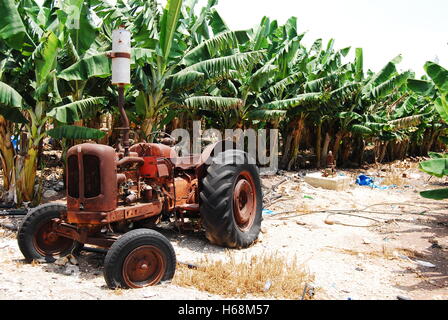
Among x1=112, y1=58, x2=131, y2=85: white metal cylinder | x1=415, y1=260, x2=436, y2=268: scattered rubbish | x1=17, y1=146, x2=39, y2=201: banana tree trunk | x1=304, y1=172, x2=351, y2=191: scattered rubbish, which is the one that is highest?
x1=112, y1=58, x2=131, y2=85: white metal cylinder

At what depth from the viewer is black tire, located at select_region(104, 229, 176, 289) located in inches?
139

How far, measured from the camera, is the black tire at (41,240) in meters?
4.35

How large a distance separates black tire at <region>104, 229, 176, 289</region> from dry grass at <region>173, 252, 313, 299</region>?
0.23 m

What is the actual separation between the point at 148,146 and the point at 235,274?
2003 mm

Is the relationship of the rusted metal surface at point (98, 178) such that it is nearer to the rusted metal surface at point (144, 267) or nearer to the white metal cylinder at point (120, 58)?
the rusted metal surface at point (144, 267)

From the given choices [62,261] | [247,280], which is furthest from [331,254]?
[62,261]

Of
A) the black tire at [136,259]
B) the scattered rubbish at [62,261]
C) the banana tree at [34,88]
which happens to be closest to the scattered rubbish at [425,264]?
the black tire at [136,259]

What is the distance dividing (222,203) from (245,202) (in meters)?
0.94

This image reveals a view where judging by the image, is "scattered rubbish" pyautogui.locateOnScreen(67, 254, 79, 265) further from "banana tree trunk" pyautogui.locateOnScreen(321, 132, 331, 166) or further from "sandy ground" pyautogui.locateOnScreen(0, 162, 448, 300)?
"banana tree trunk" pyautogui.locateOnScreen(321, 132, 331, 166)

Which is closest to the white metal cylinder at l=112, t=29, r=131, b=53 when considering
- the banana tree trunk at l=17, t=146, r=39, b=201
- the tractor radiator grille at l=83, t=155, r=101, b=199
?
the tractor radiator grille at l=83, t=155, r=101, b=199

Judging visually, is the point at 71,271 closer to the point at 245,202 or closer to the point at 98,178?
the point at 98,178

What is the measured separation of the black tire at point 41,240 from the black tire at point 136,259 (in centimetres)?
120

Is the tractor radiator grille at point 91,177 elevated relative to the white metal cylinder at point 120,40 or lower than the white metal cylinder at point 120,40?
lower

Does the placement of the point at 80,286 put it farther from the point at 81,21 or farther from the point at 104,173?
the point at 81,21
